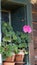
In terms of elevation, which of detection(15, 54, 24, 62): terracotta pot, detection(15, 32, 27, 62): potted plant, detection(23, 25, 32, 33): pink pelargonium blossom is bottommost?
detection(15, 54, 24, 62): terracotta pot

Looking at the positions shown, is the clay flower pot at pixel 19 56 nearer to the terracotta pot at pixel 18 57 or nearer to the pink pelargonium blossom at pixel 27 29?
the terracotta pot at pixel 18 57

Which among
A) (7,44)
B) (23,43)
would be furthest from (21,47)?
(7,44)

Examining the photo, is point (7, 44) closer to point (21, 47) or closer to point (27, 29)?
point (21, 47)

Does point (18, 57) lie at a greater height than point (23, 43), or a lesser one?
lesser

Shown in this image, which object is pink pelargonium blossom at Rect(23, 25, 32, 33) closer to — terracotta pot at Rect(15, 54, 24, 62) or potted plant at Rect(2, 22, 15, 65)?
potted plant at Rect(2, 22, 15, 65)

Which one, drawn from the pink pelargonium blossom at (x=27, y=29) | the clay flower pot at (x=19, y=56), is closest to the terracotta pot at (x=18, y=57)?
the clay flower pot at (x=19, y=56)

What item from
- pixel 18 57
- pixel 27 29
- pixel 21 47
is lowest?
pixel 18 57

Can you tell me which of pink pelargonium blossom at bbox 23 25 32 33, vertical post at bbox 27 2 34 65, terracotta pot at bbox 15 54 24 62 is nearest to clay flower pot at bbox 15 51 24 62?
terracotta pot at bbox 15 54 24 62

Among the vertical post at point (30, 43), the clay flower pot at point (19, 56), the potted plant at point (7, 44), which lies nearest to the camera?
the potted plant at point (7, 44)

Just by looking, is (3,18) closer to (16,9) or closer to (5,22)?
(5,22)

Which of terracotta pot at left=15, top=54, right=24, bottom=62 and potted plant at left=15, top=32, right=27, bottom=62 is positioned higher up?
potted plant at left=15, top=32, right=27, bottom=62

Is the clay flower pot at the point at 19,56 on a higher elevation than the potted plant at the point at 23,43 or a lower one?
lower

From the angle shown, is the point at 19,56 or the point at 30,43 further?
the point at 30,43

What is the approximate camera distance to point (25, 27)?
254 centimetres
